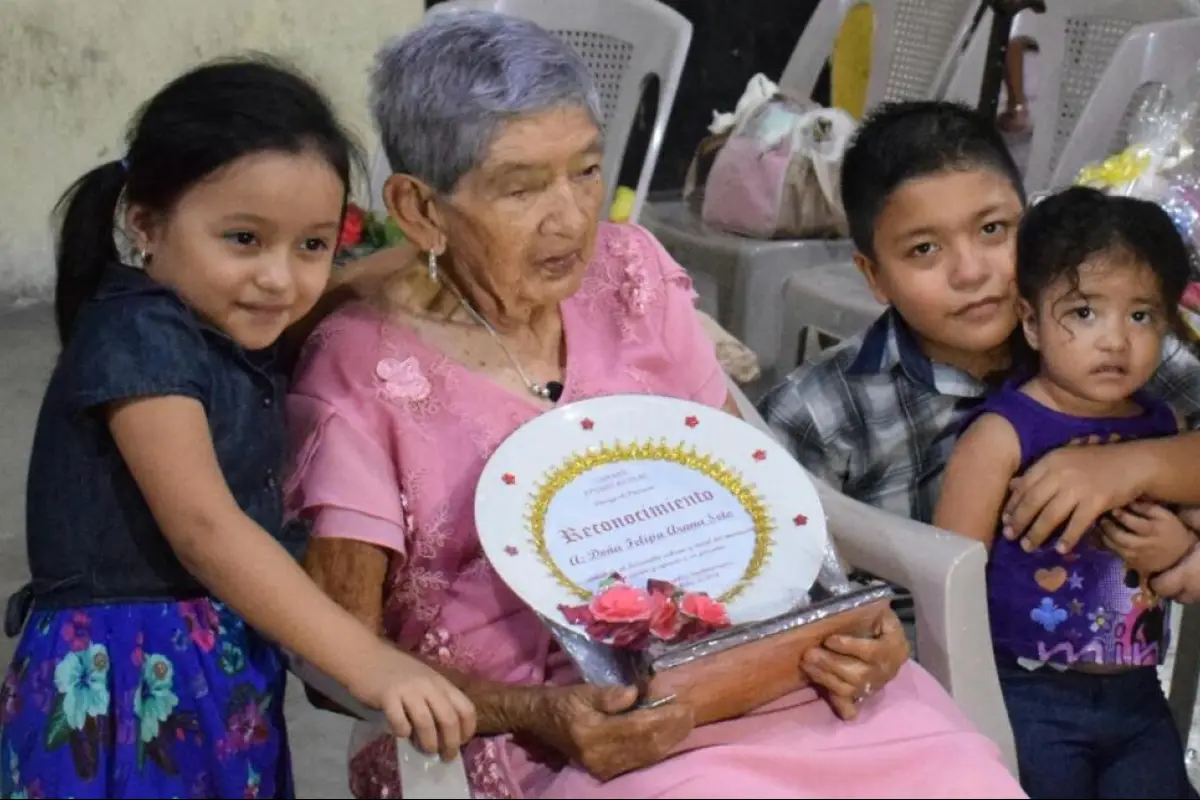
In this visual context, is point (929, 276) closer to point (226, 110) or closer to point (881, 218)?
point (881, 218)

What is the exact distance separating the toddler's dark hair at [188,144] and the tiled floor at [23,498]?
0.51m

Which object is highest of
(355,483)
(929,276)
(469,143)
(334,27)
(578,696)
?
(469,143)

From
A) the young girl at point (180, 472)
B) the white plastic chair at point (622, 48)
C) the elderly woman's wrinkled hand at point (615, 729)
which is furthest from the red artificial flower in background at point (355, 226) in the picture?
the elderly woman's wrinkled hand at point (615, 729)

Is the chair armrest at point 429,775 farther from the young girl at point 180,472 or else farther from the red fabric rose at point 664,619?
the red fabric rose at point 664,619

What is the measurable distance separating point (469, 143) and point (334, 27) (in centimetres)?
299

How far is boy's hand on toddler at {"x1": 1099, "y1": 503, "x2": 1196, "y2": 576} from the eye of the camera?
1.64 metres

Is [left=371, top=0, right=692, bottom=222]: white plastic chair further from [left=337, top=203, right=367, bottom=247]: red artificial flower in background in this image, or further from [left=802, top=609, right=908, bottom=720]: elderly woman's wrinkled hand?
[left=802, top=609, right=908, bottom=720]: elderly woman's wrinkled hand

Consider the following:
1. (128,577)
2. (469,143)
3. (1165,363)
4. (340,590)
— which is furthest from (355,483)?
(1165,363)

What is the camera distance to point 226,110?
138 centimetres

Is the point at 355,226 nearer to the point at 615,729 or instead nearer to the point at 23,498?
the point at 23,498

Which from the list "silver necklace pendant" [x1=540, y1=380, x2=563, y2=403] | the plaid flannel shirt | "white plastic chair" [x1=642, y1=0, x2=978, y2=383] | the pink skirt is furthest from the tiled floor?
"white plastic chair" [x1=642, y1=0, x2=978, y2=383]

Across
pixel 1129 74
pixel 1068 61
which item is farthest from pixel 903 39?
pixel 1129 74

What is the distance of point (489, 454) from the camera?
60.4 inches

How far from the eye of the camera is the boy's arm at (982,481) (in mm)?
1646
